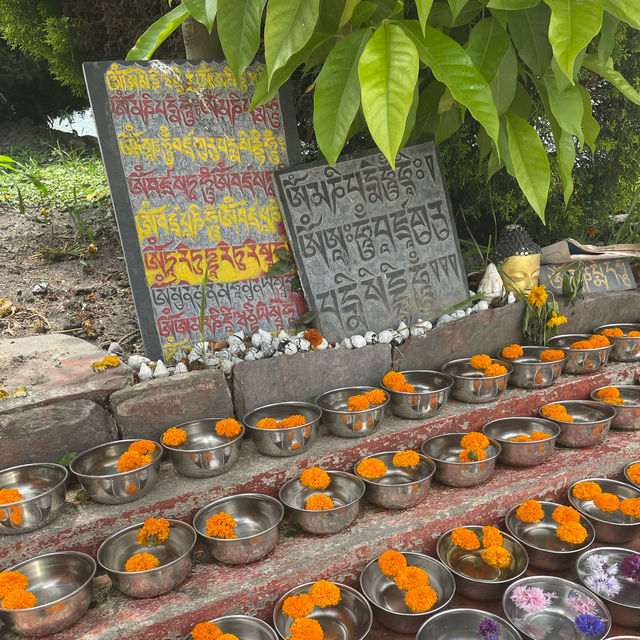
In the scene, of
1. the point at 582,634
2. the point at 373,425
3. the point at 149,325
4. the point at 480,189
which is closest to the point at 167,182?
the point at 149,325

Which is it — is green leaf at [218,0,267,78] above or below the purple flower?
above

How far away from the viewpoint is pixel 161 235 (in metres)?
2.61

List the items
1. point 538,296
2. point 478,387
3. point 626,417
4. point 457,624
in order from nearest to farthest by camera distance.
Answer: point 457,624, point 478,387, point 626,417, point 538,296

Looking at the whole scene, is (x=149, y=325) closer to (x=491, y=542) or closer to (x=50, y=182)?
(x=491, y=542)

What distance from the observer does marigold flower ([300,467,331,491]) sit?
6.68ft

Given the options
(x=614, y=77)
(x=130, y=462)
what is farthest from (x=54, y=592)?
(x=614, y=77)

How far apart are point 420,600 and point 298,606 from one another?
37cm

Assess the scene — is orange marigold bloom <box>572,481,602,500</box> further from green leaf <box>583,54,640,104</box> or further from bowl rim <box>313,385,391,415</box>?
green leaf <box>583,54,640,104</box>

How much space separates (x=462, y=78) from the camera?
5.76 feet

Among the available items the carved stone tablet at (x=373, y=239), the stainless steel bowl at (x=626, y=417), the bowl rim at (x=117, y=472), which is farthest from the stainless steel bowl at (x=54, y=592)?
the stainless steel bowl at (x=626, y=417)

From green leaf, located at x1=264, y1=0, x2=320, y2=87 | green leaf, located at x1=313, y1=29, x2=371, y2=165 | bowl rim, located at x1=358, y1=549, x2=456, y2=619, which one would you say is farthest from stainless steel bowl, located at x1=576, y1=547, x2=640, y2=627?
green leaf, located at x1=264, y1=0, x2=320, y2=87

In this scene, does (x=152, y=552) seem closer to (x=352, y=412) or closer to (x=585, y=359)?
(x=352, y=412)

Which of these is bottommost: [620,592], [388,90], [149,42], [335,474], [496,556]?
[620,592]

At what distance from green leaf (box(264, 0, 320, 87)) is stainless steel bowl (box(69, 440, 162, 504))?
1.39m
